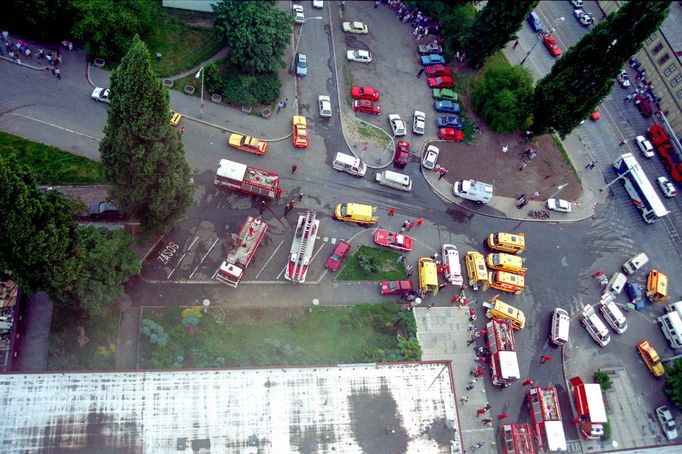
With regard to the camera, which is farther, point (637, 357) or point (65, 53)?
point (65, 53)

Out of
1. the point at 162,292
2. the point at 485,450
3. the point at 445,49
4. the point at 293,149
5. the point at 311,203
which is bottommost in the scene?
the point at 485,450

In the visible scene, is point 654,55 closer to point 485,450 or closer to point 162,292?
point 485,450

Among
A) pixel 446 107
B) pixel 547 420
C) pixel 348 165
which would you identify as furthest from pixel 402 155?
pixel 547 420

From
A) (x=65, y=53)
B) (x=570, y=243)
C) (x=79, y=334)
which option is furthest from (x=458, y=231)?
(x=65, y=53)

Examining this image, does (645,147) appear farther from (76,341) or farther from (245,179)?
(76,341)

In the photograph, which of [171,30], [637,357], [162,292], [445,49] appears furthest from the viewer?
[445,49]

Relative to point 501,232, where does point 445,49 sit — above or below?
above

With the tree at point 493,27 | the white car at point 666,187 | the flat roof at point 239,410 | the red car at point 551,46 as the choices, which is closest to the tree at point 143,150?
the flat roof at point 239,410
